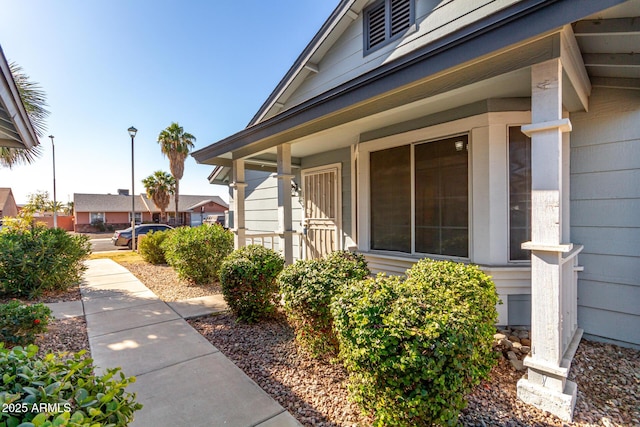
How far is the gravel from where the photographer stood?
2203 mm

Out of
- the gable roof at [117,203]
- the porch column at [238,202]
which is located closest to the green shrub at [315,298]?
the porch column at [238,202]

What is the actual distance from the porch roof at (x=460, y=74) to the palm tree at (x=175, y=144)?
20.4 metres

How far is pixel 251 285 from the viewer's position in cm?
399

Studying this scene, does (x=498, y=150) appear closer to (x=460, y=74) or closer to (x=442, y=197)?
(x=442, y=197)

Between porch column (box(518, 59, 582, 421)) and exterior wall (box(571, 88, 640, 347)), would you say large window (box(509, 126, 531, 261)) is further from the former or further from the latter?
porch column (box(518, 59, 582, 421))

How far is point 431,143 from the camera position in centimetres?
408

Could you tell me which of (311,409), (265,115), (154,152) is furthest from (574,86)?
(154,152)

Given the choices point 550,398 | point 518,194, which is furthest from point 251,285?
point 518,194

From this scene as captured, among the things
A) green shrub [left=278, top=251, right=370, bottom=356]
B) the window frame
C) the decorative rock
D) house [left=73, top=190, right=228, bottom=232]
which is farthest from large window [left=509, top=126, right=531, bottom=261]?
house [left=73, top=190, right=228, bottom=232]

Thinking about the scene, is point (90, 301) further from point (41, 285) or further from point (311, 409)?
point (311, 409)

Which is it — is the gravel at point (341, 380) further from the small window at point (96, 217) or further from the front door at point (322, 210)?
the small window at point (96, 217)

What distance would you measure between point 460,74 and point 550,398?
2.65 m

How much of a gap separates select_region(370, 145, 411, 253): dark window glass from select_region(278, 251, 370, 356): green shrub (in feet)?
4.51

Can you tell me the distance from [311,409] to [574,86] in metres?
3.54
